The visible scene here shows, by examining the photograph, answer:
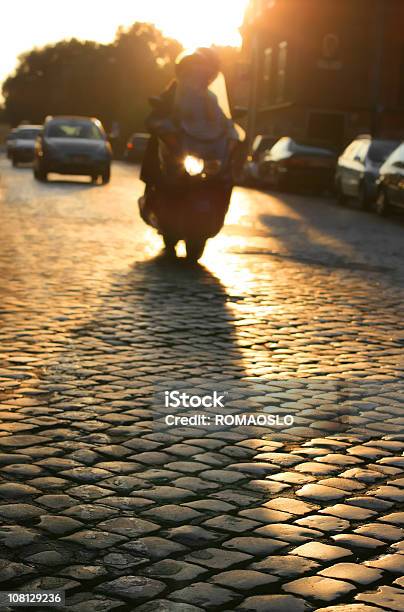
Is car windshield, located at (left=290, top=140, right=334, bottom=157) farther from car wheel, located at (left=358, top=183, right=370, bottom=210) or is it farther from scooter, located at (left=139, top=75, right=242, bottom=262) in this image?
scooter, located at (left=139, top=75, right=242, bottom=262)

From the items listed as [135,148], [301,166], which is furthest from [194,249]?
[135,148]

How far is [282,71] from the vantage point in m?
53.9

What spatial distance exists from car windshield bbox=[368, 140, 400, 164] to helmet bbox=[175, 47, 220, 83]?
14337mm

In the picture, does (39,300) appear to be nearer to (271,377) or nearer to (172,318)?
(172,318)

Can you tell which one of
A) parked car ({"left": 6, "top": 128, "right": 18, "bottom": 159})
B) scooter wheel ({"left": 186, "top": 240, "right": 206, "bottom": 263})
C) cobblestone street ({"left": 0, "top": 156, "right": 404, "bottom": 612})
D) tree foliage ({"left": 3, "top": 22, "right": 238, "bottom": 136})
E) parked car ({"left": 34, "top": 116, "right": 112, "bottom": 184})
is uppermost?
tree foliage ({"left": 3, "top": 22, "right": 238, "bottom": 136})

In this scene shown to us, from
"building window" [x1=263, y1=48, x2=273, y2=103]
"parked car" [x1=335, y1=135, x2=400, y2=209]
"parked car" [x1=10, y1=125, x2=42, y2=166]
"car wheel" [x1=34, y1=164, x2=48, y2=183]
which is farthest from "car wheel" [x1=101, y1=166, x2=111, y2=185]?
"building window" [x1=263, y1=48, x2=273, y2=103]

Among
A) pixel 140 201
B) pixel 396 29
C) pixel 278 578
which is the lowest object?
pixel 278 578

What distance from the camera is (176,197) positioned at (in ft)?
40.0

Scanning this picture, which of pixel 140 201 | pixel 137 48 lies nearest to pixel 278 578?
pixel 140 201

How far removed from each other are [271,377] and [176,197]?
5.68 metres

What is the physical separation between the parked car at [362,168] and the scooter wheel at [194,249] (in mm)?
13257

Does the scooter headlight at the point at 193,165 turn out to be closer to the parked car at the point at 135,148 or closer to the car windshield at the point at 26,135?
the car windshield at the point at 26,135

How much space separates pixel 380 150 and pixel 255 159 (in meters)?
9.08

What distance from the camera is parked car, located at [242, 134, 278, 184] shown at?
114 ft
